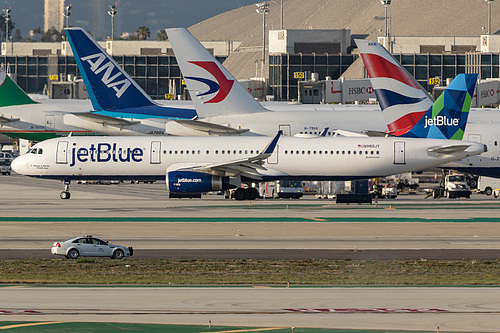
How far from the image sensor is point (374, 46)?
6488cm

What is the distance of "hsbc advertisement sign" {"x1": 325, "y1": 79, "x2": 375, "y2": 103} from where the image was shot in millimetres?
114062

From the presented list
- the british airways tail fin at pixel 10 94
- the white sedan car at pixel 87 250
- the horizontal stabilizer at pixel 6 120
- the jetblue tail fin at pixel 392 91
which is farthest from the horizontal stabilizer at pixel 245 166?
the british airways tail fin at pixel 10 94

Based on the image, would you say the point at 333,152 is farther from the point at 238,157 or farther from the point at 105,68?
the point at 105,68

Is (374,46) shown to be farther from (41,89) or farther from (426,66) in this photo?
(41,89)

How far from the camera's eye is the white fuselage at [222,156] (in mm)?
59688

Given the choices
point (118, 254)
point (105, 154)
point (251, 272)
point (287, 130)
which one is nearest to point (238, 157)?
point (105, 154)

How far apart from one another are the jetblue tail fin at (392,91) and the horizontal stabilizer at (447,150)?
4246 mm

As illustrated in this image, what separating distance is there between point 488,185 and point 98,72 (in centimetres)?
3402

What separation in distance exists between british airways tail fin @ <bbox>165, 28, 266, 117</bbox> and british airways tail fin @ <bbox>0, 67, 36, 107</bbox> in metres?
26.4

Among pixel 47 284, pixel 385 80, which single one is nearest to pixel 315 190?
pixel 385 80

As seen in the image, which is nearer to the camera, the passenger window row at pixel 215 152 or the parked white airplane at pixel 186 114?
the passenger window row at pixel 215 152

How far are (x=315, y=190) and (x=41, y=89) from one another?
409ft

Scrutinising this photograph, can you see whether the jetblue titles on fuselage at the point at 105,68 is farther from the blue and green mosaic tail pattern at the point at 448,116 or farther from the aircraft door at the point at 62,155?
the blue and green mosaic tail pattern at the point at 448,116

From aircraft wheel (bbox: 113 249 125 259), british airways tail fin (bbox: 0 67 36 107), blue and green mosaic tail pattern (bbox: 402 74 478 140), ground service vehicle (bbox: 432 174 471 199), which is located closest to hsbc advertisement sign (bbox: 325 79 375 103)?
ground service vehicle (bbox: 432 174 471 199)
